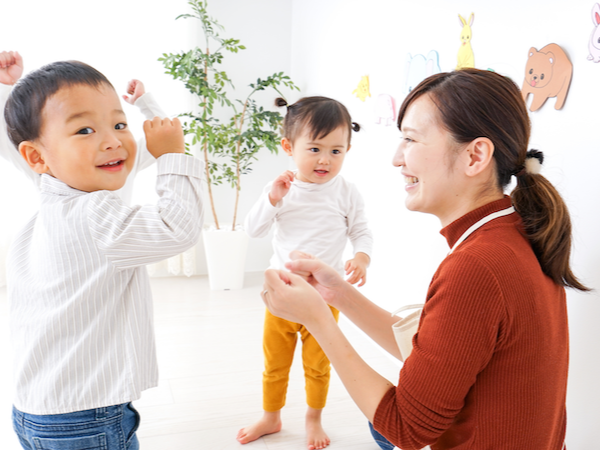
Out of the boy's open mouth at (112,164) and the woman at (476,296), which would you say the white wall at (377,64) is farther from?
the boy's open mouth at (112,164)

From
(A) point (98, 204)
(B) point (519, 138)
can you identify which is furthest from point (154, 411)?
(B) point (519, 138)

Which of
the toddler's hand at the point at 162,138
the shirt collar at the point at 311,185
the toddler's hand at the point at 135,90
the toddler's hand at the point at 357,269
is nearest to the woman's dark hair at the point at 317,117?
the shirt collar at the point at 311,185

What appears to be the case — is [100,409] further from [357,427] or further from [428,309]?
[357,427]

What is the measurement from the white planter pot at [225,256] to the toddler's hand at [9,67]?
2155 mm

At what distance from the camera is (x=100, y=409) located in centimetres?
103

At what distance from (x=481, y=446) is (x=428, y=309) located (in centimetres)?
25

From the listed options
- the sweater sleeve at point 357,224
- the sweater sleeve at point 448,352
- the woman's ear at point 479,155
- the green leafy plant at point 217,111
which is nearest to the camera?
the sweater sleeve at point 448,352

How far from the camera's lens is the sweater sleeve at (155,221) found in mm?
970

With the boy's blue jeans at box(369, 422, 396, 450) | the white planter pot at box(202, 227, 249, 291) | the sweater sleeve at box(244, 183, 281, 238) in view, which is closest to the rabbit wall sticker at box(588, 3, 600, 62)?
the sweater sleeve at box(244, 183, 281, 238)

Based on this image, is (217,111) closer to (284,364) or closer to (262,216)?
(262,216)

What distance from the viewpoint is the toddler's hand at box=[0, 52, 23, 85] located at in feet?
4.20

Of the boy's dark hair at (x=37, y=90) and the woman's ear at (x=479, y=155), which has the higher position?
the boy's dark hair at (x=37, y=90)

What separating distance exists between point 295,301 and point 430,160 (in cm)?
40

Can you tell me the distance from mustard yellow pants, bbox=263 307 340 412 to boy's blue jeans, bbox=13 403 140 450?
0.79 m
